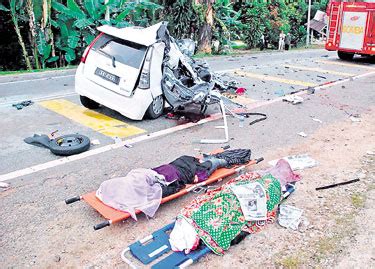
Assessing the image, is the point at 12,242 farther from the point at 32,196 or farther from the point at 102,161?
the point at 102,161

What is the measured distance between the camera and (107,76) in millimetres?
7418

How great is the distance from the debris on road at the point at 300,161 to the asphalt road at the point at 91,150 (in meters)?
0.49

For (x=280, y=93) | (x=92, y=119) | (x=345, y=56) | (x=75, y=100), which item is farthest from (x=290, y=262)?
(x=345, y=56)

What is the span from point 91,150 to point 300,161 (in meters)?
3.36

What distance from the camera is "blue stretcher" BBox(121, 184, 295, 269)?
3543 mm

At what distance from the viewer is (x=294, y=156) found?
6223 mm

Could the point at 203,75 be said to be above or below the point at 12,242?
above

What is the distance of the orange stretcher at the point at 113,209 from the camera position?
4.04 m

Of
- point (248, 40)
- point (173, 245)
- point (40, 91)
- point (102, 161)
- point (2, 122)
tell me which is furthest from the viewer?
point (248, 40)

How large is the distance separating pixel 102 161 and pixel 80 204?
4.35 ft

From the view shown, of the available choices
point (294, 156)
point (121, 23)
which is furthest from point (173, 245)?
point (121, 23)

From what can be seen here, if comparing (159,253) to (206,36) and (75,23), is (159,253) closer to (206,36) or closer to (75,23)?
(75,23)

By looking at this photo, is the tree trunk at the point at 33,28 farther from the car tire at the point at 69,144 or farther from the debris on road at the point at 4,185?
the debris on road at the point at 4,185

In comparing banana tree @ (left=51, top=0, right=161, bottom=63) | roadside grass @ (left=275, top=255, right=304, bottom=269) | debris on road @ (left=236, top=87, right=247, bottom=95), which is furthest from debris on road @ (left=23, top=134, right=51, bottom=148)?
banana tree @ (left=51, top=0, right=161, bottom=63)
